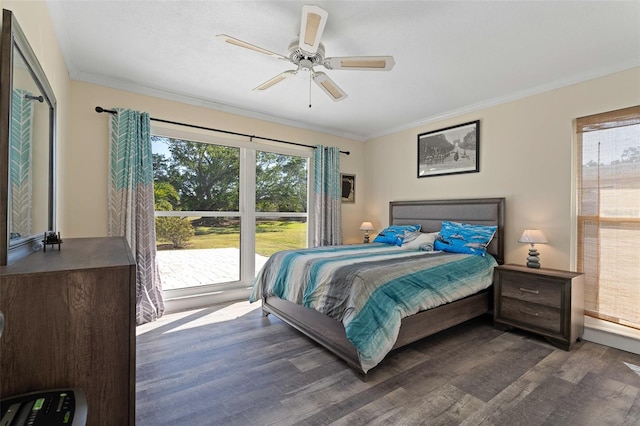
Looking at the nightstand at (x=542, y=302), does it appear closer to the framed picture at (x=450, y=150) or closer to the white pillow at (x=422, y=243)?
the white pillow at (x=422, y=243)

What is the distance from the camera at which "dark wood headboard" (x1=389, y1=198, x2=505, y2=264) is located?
3490mm

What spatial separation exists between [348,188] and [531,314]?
124 inches

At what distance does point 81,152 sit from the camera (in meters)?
3.07

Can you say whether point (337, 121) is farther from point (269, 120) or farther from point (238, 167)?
point (238, 167)

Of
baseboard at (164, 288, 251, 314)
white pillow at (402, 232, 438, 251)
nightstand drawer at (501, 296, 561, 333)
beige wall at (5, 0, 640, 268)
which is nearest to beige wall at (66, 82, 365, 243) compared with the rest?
beige wall at (5, 0, 640, 268)

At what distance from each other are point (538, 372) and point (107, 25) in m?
4.16

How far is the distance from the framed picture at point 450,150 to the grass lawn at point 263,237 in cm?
210

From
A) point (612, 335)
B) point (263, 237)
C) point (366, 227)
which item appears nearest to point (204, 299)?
point (263, 237)

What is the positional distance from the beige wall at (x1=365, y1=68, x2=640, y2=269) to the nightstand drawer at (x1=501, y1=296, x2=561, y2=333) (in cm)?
61

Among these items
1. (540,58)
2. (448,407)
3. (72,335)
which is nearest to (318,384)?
(448,407)

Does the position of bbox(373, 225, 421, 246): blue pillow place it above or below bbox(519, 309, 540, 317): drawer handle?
above

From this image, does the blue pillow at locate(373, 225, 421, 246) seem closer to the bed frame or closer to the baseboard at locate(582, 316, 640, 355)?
the bed frame

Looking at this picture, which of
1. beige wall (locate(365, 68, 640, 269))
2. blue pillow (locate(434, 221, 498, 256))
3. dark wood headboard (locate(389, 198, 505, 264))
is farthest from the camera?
dark wood headboard (locate(389, 198, 505, 264))

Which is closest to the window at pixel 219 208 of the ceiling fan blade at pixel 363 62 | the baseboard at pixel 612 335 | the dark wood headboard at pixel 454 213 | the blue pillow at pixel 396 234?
the blue pillow at pixel 396 234
